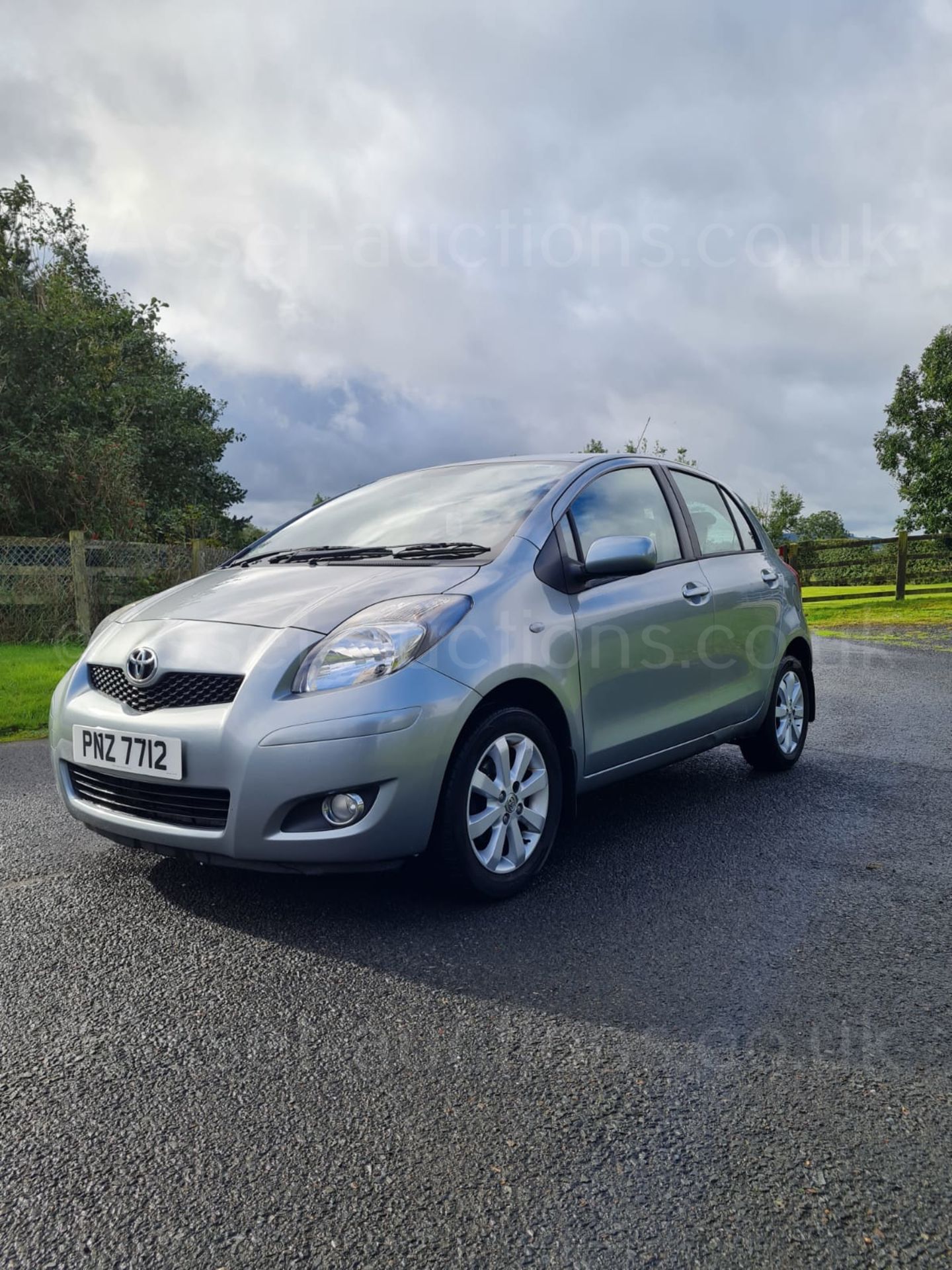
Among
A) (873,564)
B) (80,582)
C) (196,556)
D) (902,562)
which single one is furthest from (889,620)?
(80,582)

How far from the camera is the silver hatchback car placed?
10.2ft

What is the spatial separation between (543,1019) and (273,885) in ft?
4.62

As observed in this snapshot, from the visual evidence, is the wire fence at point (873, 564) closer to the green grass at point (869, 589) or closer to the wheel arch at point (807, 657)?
the green grass at point (869, 589)

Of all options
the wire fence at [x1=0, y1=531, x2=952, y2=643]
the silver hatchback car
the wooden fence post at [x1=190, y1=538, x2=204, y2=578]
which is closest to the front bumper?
the silver hatchback car

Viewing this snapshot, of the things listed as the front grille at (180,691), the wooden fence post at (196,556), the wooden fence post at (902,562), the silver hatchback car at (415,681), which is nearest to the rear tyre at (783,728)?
the silver hatchback car at (415,681)

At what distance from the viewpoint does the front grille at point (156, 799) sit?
3.16 metres

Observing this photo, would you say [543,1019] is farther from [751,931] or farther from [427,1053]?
[751,931]

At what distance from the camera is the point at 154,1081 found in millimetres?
2346

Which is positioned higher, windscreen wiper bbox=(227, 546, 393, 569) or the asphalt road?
windscreen wiper bbox=(227, 546, 393, 569)

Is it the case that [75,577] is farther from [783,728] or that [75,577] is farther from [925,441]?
[925,441]

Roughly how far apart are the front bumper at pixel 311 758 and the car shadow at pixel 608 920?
311 mm

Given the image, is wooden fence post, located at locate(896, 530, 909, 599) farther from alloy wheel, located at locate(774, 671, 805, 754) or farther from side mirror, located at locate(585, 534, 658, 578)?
side mirror, located at locate(585, 534, 658, 578)

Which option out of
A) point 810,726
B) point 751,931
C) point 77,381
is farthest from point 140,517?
point 751,931

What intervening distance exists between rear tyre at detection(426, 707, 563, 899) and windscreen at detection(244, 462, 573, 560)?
82cm
